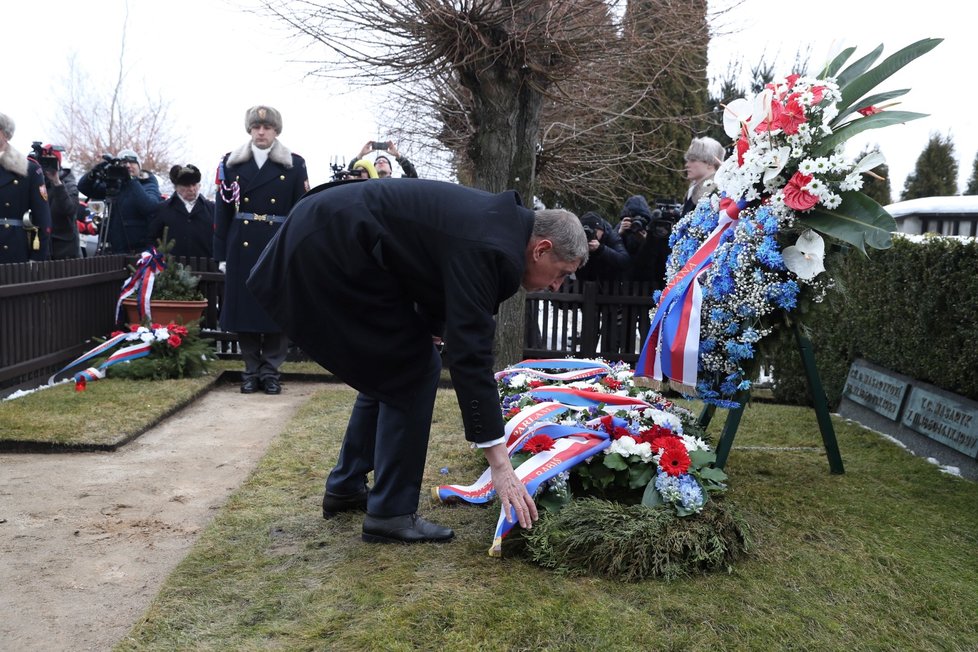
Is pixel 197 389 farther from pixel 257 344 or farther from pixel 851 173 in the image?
pixel 851 173

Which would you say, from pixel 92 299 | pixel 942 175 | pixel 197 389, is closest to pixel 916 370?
pixel 197 389

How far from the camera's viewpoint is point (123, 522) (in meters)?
4.22

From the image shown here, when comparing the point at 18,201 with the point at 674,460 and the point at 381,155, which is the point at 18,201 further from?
the point at 674,460

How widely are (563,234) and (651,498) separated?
1.28 m

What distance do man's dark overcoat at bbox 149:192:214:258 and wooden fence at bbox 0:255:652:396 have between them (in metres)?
0.60

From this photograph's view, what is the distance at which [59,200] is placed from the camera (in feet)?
30.0

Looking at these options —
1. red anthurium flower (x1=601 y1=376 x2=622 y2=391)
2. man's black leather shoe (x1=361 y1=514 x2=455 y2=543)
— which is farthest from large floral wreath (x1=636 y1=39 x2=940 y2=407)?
man's black leather shoe (x1=361 y1=514 x2=455 y2=543)

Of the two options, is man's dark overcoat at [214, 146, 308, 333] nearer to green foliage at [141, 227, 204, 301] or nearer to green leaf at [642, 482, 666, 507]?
green foliage at [141, 227, 204, 301]

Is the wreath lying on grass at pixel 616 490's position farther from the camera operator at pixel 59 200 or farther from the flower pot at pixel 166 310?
the camera operator at pixel 59 200

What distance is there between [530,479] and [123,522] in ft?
6.76

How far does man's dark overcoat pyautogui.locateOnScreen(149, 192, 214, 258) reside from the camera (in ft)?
32.1

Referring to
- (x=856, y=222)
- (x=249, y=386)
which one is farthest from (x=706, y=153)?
(x=249, y=386)

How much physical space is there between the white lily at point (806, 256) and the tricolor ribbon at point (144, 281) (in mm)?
6169

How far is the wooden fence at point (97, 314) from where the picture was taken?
719 centimetres
